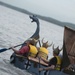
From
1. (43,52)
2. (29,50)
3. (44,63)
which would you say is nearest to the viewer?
(44,63)

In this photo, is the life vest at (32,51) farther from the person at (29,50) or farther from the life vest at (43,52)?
the life vest at (43,52)

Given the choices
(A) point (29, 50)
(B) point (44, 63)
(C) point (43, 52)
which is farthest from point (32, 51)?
(B) point (44, 63)

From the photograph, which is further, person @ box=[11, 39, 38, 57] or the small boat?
person @ box=[11, 39, 38, 57]

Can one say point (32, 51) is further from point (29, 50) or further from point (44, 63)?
point (44, 63)

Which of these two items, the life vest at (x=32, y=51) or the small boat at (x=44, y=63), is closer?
the small boat at (x=44, y=63)

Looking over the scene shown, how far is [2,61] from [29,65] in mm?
2034

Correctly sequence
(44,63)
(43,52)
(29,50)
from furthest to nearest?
(43,52) < (29,50) < (44,63)

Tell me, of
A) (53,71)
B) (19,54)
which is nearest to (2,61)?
(19,54)

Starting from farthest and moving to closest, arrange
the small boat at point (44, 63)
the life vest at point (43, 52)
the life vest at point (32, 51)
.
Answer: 1. the life vest at point (43, 52)
2. the life vest at point (32, 51)
3. the small boat at point (44, 63)

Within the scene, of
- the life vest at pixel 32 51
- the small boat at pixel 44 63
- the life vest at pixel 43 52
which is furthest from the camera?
the life vest at pixel 43 52

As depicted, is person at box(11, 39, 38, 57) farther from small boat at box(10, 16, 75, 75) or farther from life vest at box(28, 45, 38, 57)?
small boat at box(10, 16, 75, 75)

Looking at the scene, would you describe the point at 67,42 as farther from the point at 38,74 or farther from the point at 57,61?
the point at 38,74

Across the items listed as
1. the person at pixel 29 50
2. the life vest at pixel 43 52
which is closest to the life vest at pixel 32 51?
the person at pixel 29 50

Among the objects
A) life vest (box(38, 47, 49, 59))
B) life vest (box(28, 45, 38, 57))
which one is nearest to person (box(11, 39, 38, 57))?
life vest (box(28, 45, 38, 57))
